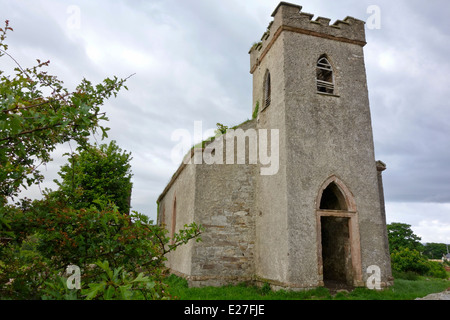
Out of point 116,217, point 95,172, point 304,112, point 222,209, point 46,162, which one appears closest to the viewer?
point 116,217

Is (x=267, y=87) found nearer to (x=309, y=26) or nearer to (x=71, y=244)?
(x=309, y=26)

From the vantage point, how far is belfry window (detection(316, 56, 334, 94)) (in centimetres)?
1175

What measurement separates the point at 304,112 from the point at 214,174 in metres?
3.94

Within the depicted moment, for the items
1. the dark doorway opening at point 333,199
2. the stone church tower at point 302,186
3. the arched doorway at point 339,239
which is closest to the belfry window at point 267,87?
the stone church tower at point 302,186

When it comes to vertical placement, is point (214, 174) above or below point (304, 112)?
below

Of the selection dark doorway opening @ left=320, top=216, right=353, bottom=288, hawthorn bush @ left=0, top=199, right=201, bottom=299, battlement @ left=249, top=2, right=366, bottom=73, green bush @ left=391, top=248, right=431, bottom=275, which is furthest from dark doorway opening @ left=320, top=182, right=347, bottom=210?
green bush @ left=391, top=248, right=431, bottom=275

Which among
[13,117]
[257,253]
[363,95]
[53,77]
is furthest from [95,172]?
[13,117]

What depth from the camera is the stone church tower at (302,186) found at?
10055mm

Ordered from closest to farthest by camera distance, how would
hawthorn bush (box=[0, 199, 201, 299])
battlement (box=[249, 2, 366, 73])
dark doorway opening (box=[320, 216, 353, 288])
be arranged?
hawthorn bush (box=[0, 199, 201, 299]), dark doorway opening (box=[320, 216, 353, 288]), battlement (box=[249, 2, 366, 73])

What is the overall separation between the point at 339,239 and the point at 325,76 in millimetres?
6377

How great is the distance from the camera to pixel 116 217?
2.84 m

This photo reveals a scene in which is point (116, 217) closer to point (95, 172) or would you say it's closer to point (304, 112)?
point (304, 112)

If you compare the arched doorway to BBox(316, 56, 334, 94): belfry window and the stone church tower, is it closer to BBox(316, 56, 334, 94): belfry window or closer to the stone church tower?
the stone church tower

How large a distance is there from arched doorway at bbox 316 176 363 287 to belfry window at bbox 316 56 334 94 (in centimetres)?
A: 357
